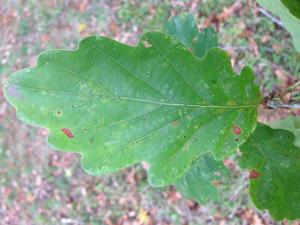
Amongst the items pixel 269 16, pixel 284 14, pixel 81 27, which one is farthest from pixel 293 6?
pixel 81 27

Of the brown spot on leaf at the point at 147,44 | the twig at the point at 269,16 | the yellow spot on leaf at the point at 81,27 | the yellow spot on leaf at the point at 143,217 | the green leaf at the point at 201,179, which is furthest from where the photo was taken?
the yellow spot on leaf at the point at 81,27

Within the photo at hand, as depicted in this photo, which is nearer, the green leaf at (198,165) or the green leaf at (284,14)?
the green leaf at (284,14)

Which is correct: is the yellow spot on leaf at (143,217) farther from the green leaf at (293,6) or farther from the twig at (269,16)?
the green leaf at (293,6)

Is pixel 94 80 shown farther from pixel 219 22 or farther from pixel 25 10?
pixel 25 10

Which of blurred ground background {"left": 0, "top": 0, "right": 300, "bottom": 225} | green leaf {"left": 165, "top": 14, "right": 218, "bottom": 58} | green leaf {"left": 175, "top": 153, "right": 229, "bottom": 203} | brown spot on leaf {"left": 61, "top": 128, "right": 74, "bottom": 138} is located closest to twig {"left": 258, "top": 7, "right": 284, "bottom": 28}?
blurred ground background {"left": 0, "top": 0, "right": 300, "bottom": 225}

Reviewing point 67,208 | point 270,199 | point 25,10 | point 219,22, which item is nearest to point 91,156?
point 270,199

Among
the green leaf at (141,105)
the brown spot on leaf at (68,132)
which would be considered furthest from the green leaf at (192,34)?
the brown spot on leaf at (68,132)

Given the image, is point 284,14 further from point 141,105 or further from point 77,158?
point 77,158
